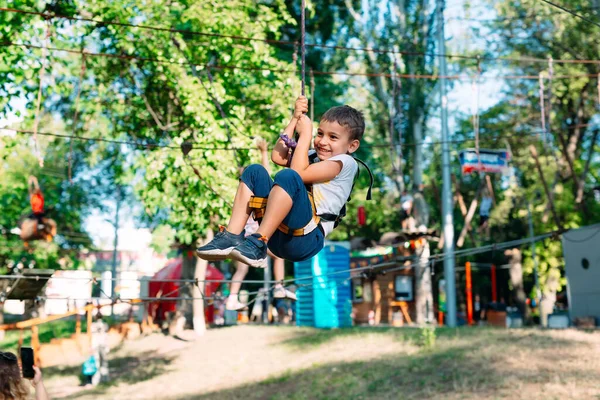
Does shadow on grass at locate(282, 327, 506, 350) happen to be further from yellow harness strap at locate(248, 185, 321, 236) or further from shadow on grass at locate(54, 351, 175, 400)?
yellow harness strap at locate(248, 185, 321, 236)

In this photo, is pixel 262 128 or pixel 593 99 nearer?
pixel 262 128

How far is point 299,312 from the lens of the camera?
2505 cm

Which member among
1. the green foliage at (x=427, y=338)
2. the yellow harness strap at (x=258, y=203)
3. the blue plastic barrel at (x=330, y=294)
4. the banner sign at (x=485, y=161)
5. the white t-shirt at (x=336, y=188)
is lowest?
the green foliage at (x=427, y=338)

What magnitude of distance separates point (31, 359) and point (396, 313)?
24.7m

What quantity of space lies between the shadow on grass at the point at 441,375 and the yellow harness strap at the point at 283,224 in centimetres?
788

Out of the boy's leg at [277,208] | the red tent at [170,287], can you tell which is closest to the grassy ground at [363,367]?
the red tent at [170,287]

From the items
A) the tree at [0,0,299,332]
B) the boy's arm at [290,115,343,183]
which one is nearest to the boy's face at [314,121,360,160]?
the boy's arm at [290,115,343,183]

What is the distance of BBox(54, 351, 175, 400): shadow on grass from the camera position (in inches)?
742

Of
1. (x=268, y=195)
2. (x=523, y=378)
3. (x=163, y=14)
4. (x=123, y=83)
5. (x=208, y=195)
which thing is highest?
(x=163, y=14)

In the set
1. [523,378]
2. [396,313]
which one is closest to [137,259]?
[396,313]

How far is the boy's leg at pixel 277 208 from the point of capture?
482 centimetres

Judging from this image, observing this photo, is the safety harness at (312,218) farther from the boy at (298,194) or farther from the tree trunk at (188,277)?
the tree trunk at (188,277)

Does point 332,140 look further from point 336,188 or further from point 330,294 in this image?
point 330,294

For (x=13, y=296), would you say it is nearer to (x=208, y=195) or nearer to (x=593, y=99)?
(x=208, y=195)
